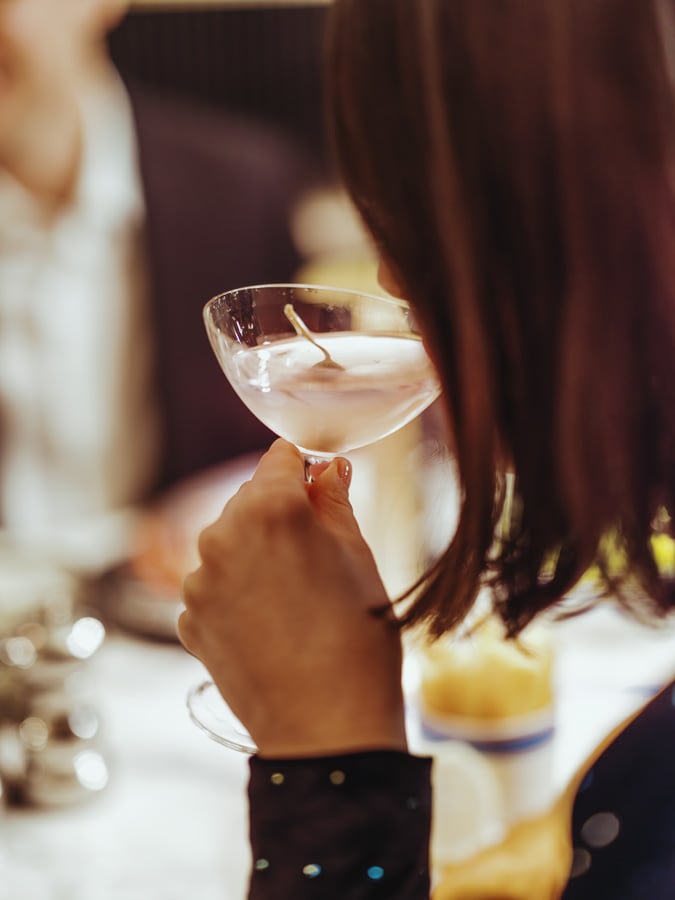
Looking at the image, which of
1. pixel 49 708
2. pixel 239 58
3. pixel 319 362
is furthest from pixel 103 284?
pixel 319 362

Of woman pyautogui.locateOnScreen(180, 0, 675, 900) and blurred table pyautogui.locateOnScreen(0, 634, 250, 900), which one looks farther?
blurred table pyautogui.locateOnScreen(0, 634, 250, 900)

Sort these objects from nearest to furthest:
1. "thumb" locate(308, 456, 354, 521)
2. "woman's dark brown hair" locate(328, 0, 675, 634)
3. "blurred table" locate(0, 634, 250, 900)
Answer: "woman's dark brown hair" locate(328, 0, 675, 634), "thumb" locate(308, 456, 354, 521), "blurred table" locate(0, 634, 250, 900)

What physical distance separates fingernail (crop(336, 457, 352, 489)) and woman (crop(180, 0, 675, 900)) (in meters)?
0.04

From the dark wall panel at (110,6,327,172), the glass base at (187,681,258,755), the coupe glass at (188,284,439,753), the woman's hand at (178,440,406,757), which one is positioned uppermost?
the dark wall panel at (110,6,327,172)

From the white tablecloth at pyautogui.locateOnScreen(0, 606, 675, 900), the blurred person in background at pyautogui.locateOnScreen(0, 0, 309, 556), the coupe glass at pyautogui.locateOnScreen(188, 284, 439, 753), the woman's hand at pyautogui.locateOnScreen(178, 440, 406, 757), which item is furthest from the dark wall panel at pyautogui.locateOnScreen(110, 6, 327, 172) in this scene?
the woman's hand at pyautogui.locateOnScreen(178, 440, 406, 757)

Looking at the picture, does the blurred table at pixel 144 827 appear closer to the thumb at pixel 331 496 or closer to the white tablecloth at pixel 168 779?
the white tablecloth at pixel 168 779

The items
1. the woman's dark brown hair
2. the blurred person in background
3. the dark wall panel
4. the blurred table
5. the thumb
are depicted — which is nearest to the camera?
the woman's dark brown hair

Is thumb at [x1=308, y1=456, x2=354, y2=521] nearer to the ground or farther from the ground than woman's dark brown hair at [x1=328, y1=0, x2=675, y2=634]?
nearer to the ground

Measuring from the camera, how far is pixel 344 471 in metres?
0.58

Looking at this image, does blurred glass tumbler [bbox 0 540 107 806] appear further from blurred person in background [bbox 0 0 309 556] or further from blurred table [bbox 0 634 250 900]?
blurred person in background [bbox 0 0 309 556]

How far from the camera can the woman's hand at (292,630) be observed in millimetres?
487

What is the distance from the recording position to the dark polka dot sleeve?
1.60 feet

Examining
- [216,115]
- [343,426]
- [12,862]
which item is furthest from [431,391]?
[216,115]

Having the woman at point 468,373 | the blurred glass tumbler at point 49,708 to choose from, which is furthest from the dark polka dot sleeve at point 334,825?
the blurred glass tumbler at point 49,708
